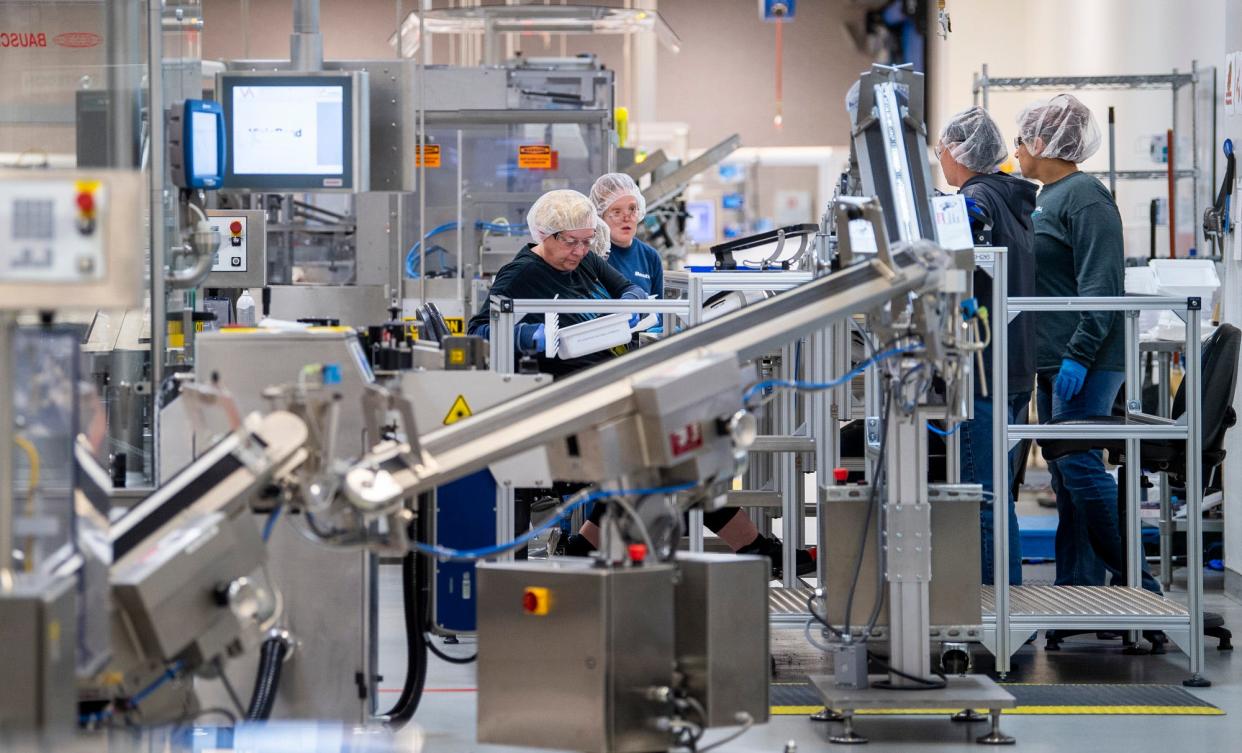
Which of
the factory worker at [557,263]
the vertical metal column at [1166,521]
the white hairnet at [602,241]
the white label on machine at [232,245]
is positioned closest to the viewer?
the factory worker at [557,263]

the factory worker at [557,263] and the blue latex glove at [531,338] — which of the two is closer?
the blue latex glove at [531,338]

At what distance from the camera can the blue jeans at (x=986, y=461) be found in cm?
463

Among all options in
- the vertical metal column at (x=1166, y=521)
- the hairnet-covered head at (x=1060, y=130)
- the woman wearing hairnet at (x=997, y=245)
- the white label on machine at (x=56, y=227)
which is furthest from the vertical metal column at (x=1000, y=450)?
the white label on machine at (x=56, y=227)

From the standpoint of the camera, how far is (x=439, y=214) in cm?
794

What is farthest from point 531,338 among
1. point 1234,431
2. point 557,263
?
point 1234,431

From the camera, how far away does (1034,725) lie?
3.94m

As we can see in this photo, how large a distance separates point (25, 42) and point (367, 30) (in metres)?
9.91

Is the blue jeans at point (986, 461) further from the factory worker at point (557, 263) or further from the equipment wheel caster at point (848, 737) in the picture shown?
the factory worker at point (557, 263)

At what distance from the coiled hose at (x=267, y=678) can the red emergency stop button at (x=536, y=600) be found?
0.62 metres

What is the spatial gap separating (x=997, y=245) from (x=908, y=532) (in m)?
1.36

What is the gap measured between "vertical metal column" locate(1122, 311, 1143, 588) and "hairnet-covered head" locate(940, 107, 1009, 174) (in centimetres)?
64

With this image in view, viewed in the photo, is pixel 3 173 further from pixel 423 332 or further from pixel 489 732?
pixel 423 332

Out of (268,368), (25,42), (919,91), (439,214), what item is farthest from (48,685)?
(439,214)

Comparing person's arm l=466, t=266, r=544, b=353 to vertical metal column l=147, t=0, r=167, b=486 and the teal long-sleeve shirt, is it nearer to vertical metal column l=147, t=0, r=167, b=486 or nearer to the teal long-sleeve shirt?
vertical metal column l=147, t=0, r=167, b=486
